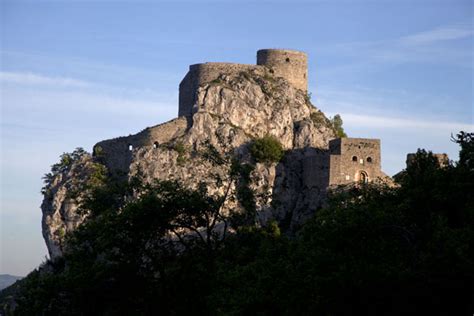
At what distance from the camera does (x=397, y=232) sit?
34594mm

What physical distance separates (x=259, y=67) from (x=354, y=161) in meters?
15.0

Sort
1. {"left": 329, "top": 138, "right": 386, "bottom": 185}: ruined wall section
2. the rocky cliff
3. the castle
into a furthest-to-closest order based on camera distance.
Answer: the rocky cliff < the castle < {"left": 329, "top": 138, "right": 386, "bottom": 185}: ruined wall section

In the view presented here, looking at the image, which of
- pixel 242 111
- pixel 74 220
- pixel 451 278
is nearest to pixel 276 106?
pixel 242 111

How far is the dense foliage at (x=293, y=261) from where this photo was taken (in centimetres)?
3059

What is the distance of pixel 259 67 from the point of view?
8088 centimetres

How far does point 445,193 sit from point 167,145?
139ft

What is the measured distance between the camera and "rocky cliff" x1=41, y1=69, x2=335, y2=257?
73688mm

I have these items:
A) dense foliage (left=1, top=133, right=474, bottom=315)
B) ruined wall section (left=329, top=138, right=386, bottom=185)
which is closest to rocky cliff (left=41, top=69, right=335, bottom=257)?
ruined wall section (left=329, top=138, right=386, bottom=185)

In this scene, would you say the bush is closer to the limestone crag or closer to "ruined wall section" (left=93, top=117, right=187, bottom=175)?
"ruined wall section" (left=93, top=117, right=187, bottom=175)

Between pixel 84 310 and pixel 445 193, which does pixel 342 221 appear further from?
pixel 84 310

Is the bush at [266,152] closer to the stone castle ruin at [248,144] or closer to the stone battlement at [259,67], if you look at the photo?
the stone castle ruin at [248,144]

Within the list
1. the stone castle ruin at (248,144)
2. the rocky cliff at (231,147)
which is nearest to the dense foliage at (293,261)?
the stone castle ruin at (248,144)

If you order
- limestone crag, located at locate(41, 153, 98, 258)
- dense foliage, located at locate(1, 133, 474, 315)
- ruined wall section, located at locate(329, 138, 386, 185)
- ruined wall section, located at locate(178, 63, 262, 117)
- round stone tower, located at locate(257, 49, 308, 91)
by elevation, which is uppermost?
round stone tower, located at locate(257, 49, 308, 91)

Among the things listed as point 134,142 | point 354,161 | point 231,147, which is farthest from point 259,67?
point 354,161
